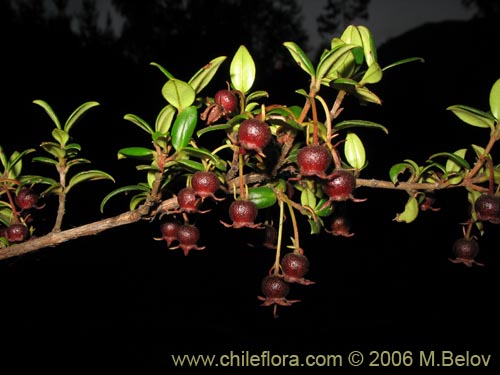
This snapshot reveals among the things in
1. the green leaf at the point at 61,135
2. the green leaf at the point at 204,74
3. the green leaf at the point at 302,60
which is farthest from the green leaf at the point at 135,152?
the green leaf at the point at 302,60

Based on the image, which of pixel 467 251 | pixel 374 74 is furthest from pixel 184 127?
pixel 467 251

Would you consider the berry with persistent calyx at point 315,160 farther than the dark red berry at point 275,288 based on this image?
No

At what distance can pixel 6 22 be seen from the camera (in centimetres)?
701

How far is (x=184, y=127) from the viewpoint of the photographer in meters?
0.96

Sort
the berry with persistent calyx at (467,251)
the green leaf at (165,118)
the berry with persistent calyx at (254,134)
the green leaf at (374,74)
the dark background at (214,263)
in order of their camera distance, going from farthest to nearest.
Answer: the dark background at (214,263)
the berry with persistent calyx at (467,251)
the green leaf at (165,118)
the green leaf at (374,74)
the berry with persistent calyx at (254,134)

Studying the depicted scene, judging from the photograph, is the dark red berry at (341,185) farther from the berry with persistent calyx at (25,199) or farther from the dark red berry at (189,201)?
the berry with persistent calyx at (25,199)

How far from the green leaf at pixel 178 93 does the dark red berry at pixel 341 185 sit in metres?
0.42

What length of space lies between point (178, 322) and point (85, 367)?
1061 millimetres

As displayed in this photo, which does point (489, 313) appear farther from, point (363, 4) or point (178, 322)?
point (363, 4)

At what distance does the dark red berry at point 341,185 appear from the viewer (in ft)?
3.24

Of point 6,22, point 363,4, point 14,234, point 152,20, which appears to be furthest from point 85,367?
point 363,4

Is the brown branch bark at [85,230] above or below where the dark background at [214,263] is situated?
below

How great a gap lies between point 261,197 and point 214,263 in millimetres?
4620

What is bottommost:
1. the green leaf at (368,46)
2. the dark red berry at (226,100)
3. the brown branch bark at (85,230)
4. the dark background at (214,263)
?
the brown branch bark at (85,230)
